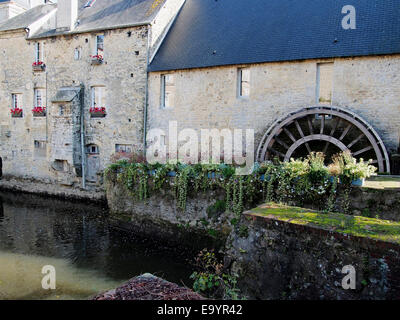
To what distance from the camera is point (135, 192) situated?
10031mm

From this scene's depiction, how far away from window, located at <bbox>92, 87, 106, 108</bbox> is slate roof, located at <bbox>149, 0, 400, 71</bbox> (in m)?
2.87

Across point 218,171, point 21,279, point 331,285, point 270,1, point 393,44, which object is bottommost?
point 21,279

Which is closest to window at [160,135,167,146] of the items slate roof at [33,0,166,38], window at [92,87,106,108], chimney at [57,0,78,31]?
window at [92,87,106,108]

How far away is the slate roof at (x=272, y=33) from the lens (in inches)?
412

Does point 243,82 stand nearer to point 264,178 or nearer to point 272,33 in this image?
point 272,33

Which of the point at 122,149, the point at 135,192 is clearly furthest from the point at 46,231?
the point at 122,149

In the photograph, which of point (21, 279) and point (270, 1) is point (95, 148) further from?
point (270, 1)

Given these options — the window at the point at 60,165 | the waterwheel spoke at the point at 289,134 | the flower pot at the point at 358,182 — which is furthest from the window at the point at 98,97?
the flower pot at the point at 358,182

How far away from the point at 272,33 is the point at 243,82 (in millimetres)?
2002

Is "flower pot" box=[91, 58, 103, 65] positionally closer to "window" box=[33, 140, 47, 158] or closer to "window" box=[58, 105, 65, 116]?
"window" box=[58, 105, 65, 116]

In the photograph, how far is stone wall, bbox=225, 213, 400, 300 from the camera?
3.45 m

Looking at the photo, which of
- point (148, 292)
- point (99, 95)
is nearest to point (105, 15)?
point (99, 95)

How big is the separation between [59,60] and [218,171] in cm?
1151

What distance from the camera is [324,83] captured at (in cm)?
1084
